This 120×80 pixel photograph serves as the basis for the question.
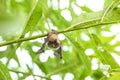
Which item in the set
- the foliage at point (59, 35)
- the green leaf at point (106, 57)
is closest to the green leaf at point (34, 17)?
the foliage at point (59, 35)

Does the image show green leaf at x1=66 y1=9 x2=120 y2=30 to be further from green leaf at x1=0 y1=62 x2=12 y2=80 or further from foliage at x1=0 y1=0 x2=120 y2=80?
green leaf at x1=0 y1=62 x2=12 y2=80

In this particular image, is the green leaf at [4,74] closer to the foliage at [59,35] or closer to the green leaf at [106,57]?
the foliage at [59,35]

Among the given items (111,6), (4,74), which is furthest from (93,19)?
(4,74)

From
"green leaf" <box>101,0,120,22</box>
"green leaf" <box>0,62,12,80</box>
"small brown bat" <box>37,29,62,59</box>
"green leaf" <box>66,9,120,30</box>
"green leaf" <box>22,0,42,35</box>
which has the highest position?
"green leaf" <box>22,0,42,35</box>

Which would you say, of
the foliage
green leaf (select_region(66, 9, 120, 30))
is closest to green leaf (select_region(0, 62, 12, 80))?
the foliage

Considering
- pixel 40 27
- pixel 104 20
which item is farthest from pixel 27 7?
pixel 104 20

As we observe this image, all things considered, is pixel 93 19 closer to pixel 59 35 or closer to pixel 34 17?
pixel 34 17

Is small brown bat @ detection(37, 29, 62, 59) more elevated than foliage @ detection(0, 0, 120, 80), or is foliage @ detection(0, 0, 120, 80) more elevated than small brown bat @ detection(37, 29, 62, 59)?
foliage @ detection(0, 0, 120, 80)

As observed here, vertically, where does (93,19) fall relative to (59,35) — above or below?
below

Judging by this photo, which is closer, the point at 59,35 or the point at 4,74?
the point at 4,74

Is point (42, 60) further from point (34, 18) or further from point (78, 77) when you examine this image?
point (34, 18)
